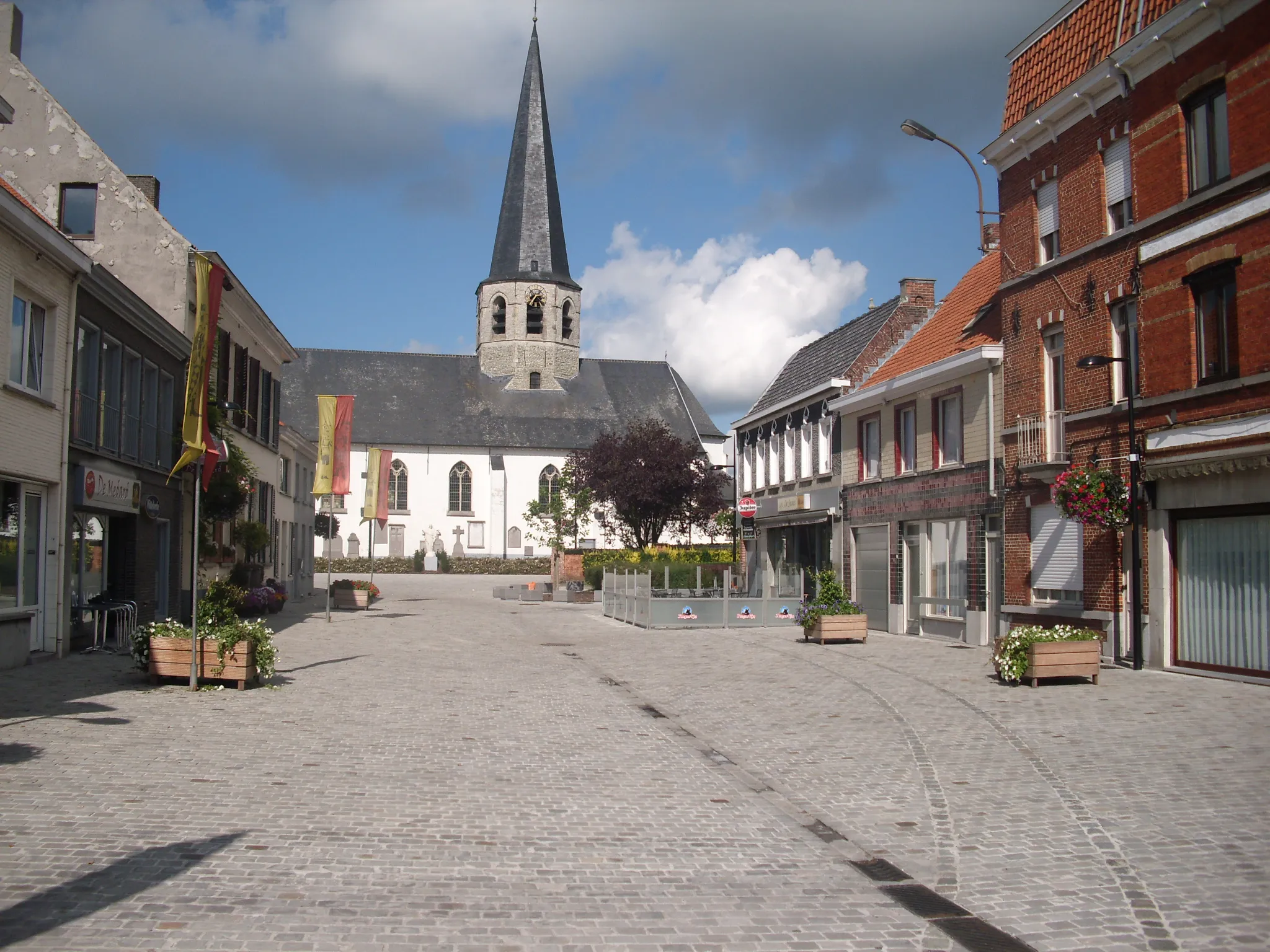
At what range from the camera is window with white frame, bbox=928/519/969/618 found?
22.3m

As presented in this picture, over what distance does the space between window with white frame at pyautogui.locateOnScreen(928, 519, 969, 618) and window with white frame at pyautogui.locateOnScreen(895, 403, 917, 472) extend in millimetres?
1664

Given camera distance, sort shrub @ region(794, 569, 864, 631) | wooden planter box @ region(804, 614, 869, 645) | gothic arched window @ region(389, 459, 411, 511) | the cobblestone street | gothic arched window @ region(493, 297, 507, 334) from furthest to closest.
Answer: gothic arched window @ region(493, 297, 507, 334)
gothic arched window @ region(389, 459, 411, 511)
shrub @ region(794, 569, 864, 631)
wooden planter box @ region(804, 614, 869, 645)
the cobblestone street

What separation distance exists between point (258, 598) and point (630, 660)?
12571 millimetres

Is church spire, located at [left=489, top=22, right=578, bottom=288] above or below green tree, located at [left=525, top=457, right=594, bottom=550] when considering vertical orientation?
above

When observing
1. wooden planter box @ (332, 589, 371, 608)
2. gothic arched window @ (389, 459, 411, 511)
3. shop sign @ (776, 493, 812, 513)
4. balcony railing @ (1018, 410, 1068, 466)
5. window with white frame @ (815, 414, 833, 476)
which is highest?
gothic arched window @ (389, 459, 411, 511)

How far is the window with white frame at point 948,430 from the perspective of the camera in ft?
73.8

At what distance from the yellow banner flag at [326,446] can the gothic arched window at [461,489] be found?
2019 inches

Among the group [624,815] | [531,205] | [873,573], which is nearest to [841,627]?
[873,573]

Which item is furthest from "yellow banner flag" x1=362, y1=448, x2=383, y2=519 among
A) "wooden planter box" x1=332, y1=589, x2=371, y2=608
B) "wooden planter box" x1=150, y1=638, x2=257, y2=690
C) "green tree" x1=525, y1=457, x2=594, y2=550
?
"wooden planter box" x1=150, y1=638, x2=257, y2=690

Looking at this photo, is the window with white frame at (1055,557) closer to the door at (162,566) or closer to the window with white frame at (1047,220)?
the window with white frame at (1047,220)

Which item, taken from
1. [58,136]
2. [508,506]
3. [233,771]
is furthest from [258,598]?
[508,506]

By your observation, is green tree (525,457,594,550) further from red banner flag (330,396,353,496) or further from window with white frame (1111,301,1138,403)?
window with white frame (1111,301,1138,403)

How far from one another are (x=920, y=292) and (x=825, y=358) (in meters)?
3.28

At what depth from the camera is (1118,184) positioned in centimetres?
1722
